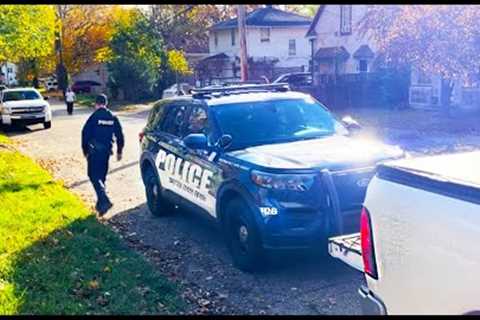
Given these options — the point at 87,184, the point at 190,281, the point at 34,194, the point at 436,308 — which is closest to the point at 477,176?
the point at 436,308

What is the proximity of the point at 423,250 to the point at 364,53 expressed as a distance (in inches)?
1090

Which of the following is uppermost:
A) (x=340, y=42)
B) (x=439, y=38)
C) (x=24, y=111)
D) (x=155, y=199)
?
(x=340, y=42)

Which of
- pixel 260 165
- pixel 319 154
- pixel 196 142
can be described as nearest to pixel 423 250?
pixel 260 165

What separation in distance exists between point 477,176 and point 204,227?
530cm

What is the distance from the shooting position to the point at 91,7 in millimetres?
58094

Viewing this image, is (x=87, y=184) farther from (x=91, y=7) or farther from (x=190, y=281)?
(x=91, y=7)

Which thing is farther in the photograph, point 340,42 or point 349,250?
point 340,42

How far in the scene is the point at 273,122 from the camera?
6605 millimetres

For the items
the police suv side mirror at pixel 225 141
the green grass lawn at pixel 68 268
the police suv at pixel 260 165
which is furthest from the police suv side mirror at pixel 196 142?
the green grass lawn at pixel 68 268

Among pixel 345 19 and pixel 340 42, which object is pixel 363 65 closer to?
pixel 340 42

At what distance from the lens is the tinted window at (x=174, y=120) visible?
24.5 feet

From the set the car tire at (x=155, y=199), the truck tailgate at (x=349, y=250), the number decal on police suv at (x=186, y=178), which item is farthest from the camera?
the car tire at (x=155, y=199)

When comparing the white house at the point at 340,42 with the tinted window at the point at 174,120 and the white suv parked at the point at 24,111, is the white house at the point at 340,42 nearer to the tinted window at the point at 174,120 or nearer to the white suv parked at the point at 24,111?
the white suv parked at the point at 24,111

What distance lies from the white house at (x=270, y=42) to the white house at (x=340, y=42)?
8.52 meters
